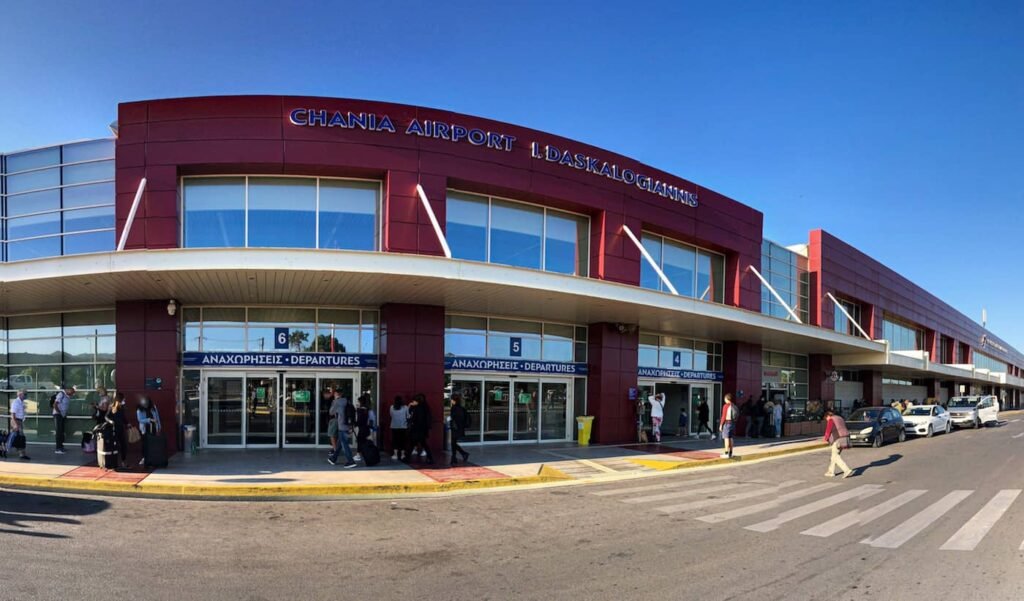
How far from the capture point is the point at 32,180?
16.6m

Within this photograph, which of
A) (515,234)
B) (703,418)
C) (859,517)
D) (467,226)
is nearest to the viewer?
(859,517)

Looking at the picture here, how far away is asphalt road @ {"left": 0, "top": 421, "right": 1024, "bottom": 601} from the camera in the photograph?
5816 millimetres

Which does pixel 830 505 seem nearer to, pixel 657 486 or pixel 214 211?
pixel 657 486

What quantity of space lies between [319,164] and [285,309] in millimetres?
4176

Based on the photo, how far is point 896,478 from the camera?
44.1 feet

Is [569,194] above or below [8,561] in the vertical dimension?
above

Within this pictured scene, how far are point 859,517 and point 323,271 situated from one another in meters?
10.6

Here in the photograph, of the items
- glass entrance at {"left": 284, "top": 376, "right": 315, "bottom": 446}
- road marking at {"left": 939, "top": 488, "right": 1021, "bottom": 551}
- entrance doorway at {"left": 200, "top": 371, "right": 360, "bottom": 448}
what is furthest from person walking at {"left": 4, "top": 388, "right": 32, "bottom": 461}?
road marking at {"left": 939, "top": 488, "right": 1021, "bottom": 551}

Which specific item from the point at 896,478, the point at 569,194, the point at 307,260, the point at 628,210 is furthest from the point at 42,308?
the point at 896,478

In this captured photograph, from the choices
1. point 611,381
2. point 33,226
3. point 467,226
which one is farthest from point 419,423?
point 33,226

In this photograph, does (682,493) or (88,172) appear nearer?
(682,493)

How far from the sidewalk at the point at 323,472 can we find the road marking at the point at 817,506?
4.07m

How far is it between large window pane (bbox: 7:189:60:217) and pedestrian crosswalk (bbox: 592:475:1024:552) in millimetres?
16322

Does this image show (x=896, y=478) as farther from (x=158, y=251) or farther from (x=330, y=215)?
(x=158, y=251)
